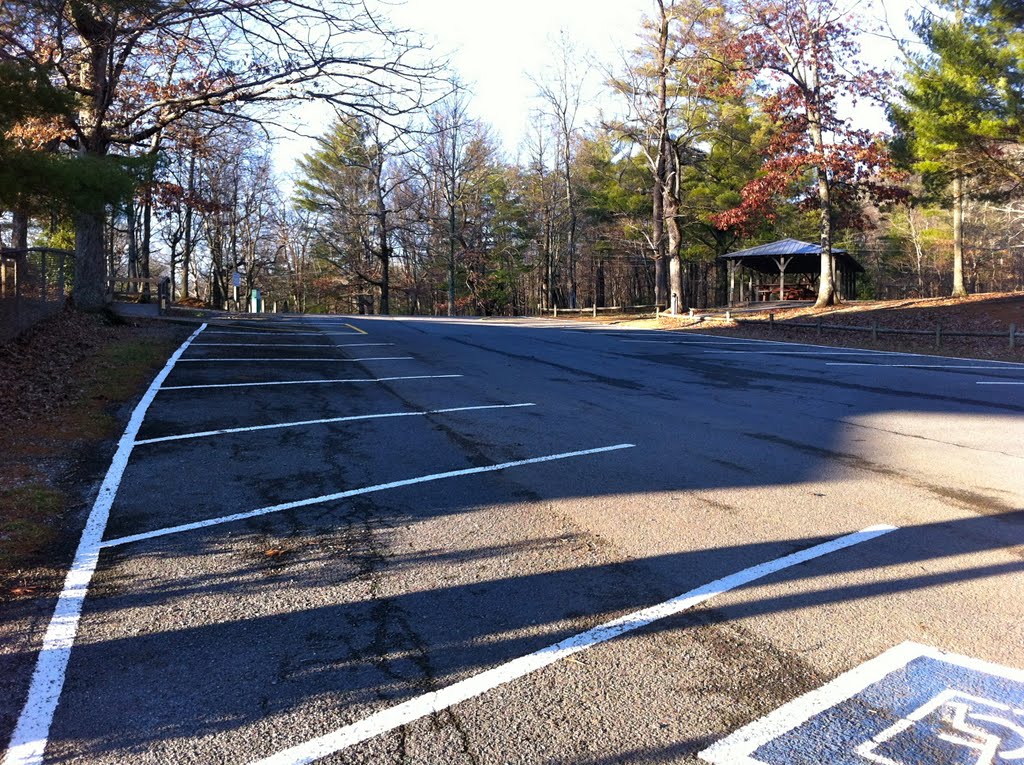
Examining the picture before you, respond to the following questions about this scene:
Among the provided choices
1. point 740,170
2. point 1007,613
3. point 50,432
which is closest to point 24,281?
point 50,432

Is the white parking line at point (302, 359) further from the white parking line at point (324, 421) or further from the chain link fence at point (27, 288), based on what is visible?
the white parking line at point (324, 421)

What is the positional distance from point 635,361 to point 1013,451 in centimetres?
917

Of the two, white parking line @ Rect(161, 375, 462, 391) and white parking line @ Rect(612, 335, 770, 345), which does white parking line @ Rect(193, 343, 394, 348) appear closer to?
white parking line @ Rect(161, 375, 462, 391)

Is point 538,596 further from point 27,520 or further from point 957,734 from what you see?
point 27,520

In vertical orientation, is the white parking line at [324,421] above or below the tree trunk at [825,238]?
below

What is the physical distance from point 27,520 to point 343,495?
7.38 ft

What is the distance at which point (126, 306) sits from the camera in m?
22.7

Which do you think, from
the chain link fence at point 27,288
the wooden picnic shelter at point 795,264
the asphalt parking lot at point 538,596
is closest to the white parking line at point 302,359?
the chain link fence at point 27,288

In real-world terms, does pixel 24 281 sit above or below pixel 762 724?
above

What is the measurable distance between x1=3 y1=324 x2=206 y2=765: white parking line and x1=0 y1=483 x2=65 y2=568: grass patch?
247 mm

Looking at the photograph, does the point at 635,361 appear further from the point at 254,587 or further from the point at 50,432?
the point at 254,587

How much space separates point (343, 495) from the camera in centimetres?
595

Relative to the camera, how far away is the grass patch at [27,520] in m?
4.69

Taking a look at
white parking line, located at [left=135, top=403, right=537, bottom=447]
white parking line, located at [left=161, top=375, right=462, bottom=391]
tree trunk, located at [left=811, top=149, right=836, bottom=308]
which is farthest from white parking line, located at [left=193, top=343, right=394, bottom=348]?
tree trunk, located at [left=811, top=149, right=836, bottom=308]
